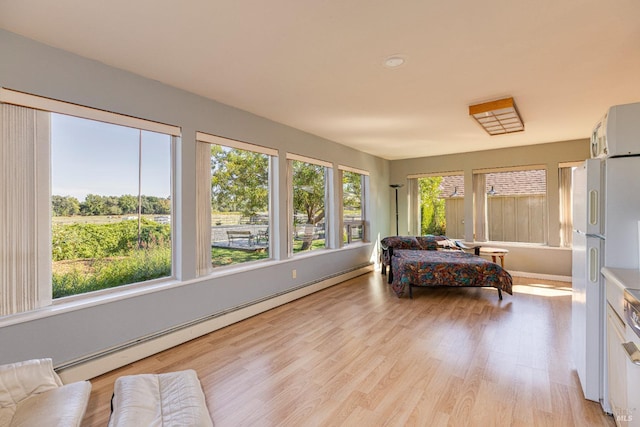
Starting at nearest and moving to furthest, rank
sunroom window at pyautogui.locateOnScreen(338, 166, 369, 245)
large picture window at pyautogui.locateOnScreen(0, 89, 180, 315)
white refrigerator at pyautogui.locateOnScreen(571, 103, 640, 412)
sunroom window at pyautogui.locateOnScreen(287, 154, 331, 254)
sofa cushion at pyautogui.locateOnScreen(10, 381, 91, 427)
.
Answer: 1. sofa cushion at pyautogui.locateOnScreen(10, 381, 91, 427)
2. white refrigerator at pyautogui.locateOnScreen(571, 103, 640, 412)
3. large picture window at pyautogui.locateOnScreen(0, 89, 180, 315)
4. sunroom window at pyautogui.locateOnScreen(287, 154, 331, 254)
5. sunroom window at pyautogui.locateOnScreen(338, 166, 369, 245)

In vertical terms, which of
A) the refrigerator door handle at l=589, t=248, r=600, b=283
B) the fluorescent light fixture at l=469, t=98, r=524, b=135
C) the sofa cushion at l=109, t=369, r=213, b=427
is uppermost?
the fluorescent light fixture at l=469, t=98, r=524, b=135

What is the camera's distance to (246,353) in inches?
109

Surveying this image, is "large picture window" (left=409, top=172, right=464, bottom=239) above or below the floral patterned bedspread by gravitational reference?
above

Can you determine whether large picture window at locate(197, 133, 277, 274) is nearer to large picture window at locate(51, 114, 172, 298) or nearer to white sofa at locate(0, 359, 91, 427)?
large picture window at locate(51, 114, 172, 298)

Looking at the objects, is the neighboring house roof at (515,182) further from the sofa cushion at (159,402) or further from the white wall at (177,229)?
the sofa cushion at (159,402)

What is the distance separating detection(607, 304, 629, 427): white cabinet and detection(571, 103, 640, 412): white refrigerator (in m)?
0.13

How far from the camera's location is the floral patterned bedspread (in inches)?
167

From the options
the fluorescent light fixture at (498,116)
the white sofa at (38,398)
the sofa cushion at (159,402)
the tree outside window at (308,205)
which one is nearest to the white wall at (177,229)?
the tree outside window at (308,205)

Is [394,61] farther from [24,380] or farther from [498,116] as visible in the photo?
[24,380]

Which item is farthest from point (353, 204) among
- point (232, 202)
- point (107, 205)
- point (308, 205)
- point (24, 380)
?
point (24, 380)

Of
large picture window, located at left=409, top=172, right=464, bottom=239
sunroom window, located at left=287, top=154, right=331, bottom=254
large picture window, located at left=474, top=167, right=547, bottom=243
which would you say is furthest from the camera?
Result: large picture window, located at left=409, top=172, right=464, bottom=239

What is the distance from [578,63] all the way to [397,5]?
177 cm

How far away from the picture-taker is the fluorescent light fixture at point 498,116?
3.35 meters

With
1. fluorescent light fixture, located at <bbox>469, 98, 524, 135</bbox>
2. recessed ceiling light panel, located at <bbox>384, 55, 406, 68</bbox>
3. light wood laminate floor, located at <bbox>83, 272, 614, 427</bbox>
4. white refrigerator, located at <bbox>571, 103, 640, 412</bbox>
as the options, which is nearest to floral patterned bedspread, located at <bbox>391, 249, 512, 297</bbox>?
light wood laminate floor, located at <bbox>83, 272, 614, 427</bbox>
